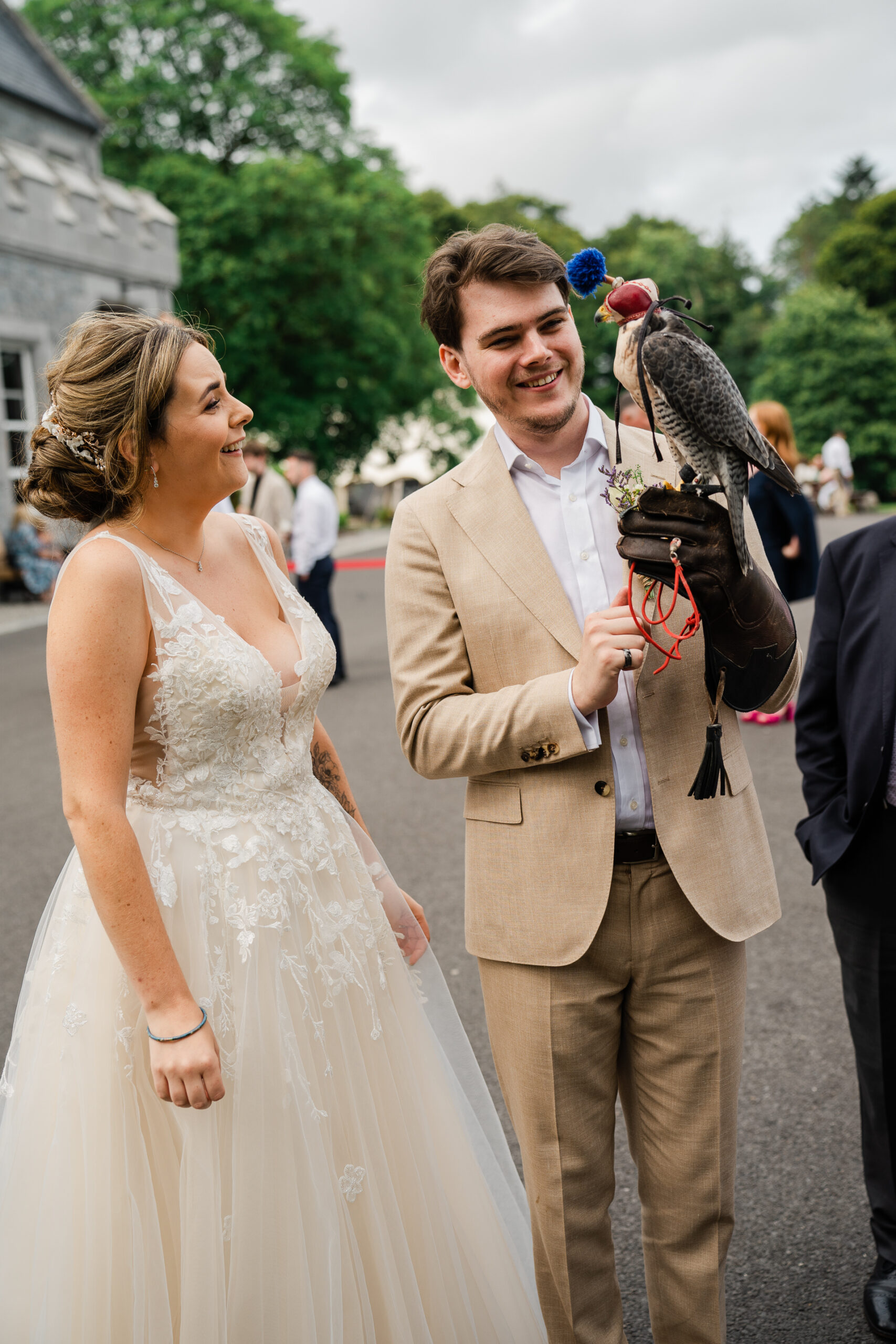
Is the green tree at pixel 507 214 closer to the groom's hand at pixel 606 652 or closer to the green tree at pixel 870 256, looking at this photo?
the green tree at pixel 870 256

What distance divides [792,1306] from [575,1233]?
0.86 m

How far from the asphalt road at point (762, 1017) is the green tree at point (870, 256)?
41.8 meters

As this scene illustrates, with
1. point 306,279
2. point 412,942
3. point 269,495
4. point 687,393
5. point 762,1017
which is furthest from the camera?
point 306,279

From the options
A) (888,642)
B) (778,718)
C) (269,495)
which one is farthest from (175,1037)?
(269,495)

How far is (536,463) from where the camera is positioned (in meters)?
2.31

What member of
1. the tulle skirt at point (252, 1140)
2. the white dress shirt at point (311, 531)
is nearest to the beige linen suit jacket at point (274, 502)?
the white dress shirt at point (311, 531)

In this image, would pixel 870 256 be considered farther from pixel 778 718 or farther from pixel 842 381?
pixel 778 718

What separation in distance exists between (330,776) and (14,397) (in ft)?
54.9

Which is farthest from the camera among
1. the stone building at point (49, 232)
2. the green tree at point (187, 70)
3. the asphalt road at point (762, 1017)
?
→ the green tree at point (187, 70)

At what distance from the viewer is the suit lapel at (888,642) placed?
2.58 meters

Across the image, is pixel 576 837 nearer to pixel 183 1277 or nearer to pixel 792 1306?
pixel 183 1277

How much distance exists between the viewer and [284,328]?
27.4 m

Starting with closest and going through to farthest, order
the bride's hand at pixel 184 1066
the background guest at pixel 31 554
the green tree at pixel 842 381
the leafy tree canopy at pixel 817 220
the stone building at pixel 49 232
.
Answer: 1. the bride's hand at pixel 184 1066
2. the background guest at pixel 31 554
3. the stone building at pixel 49 232
4. the green tree at pixel 842 381
5. the leafy tree canopy at pixel 817 220

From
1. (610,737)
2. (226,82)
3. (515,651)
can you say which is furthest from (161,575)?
(226,82)
